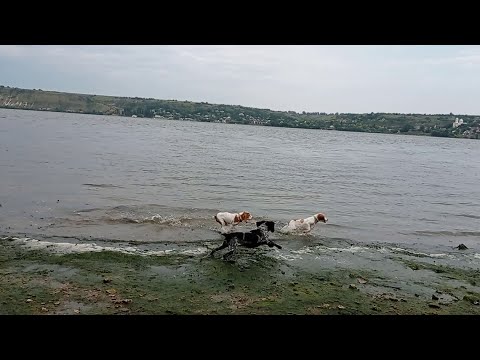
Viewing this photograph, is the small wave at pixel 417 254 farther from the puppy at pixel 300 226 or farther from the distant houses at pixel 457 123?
the distant houses at pixel 457 123

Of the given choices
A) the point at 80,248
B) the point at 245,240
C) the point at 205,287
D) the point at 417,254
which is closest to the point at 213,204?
the point at 245,240

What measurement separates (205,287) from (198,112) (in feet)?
470

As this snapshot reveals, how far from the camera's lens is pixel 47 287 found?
682 centimetres

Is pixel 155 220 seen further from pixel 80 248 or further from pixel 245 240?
pixel 245 240

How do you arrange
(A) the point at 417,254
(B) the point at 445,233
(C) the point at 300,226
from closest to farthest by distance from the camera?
(A) the point at 417,254, (C) the point at 300,226, (B) the point at 445,233

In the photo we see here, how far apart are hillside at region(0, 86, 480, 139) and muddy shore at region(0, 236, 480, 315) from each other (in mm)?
133219

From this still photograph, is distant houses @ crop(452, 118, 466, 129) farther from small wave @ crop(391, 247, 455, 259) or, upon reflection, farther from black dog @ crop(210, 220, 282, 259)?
black dog @ crop(210, 220, 282, 259)

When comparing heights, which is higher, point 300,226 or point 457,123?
point 457,123

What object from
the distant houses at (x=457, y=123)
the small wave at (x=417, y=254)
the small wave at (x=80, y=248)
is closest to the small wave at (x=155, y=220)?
the small wave at (x=80, y=248)

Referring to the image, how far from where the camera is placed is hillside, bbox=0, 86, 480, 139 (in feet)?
454

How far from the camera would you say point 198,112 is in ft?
483
